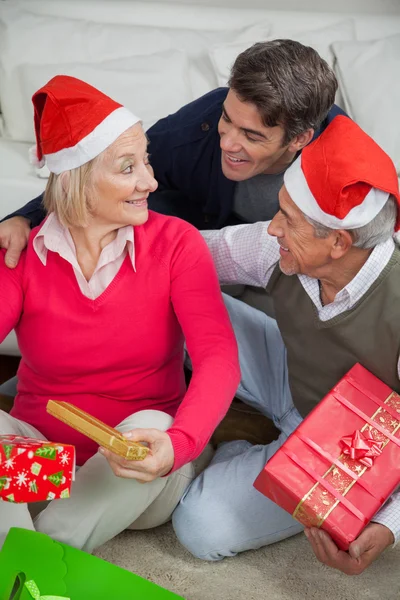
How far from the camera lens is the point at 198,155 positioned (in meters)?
2.32

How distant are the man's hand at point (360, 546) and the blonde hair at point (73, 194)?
2.74 ft

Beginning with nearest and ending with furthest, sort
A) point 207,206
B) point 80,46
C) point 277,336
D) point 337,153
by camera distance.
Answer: point 337,153
point 277,336
point 207,206
point 80,46

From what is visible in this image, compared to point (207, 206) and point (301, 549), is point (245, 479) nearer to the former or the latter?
point (301, 549)

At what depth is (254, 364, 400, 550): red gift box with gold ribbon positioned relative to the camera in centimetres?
169

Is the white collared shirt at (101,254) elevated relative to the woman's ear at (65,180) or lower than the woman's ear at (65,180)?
lower

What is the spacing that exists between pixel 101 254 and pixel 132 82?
1.26m

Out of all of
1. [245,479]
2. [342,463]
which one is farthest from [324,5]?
[342,463]

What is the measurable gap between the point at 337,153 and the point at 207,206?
779mm

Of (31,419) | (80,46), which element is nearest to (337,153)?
(31,419)

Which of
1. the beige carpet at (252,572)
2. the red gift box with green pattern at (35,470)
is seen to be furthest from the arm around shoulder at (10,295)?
the beige carpet at (252,572)

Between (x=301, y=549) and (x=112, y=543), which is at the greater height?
(x=301, y=549)

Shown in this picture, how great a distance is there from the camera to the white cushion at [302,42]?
3.05 m

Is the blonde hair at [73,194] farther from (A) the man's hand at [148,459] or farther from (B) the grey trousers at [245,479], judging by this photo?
(B) the grey trousers at [245,479]

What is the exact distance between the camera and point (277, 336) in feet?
7.41
